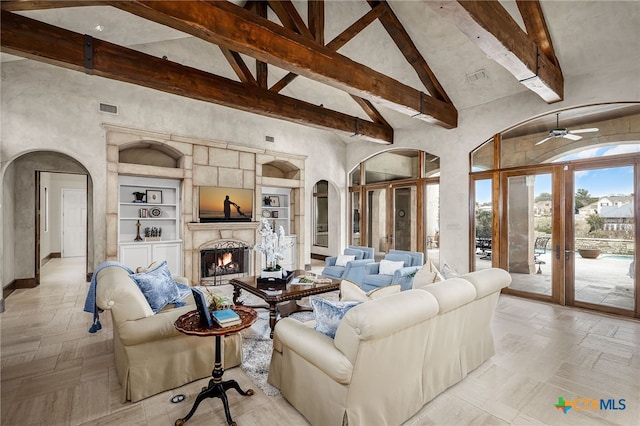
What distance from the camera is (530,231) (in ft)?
18.0

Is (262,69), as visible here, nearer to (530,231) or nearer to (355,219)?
(355,219)

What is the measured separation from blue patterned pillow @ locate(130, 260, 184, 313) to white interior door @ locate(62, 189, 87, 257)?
8.41m

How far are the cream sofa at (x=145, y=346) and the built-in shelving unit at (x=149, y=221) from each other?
11.9 ft

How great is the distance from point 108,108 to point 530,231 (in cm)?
784

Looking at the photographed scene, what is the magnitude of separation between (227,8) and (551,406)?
14.9 feet

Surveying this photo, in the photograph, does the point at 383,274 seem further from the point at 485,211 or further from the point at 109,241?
the point at 109,241

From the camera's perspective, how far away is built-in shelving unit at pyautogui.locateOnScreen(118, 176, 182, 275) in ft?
19.9

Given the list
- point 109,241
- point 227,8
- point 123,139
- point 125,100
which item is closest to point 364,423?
point 227,8

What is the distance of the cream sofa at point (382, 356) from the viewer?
1.84 m

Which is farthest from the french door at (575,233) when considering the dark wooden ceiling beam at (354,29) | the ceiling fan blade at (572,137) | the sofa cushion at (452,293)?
the sofa cushion at (452,293)

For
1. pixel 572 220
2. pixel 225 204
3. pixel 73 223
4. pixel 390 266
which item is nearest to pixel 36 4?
pixel 225 204

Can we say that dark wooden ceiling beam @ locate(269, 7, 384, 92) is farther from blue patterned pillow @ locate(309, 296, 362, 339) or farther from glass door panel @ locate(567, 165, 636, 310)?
glass door panel @ locate(567, 165, 636, 310)

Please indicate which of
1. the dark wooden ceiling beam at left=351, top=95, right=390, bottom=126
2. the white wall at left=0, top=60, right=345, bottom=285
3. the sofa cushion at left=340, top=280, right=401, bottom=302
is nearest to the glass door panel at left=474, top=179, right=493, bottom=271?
the dark wooden ceiling beam at left=351, top=95, right=390, bottom=126

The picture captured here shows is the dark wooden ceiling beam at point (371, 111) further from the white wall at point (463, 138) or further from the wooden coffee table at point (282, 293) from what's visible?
the wooden coffee table at point (282, 293)
